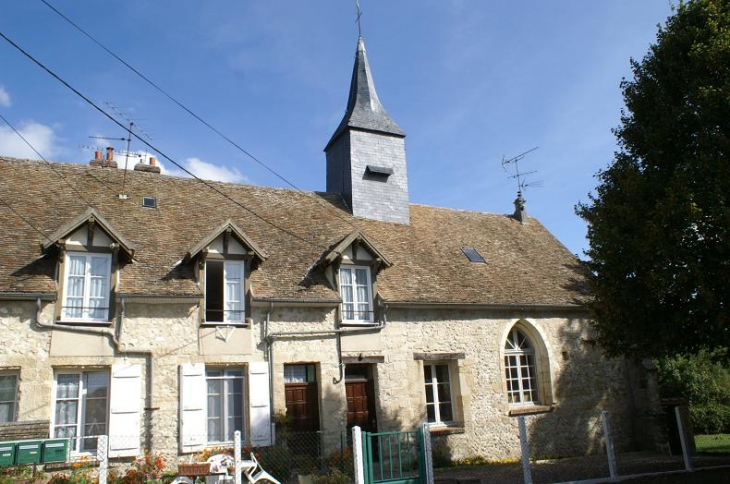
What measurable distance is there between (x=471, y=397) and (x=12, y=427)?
9743 mm

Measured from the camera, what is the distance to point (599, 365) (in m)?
17.2

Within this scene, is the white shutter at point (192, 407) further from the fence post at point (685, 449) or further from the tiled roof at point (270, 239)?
the fence post at point (685, 449)

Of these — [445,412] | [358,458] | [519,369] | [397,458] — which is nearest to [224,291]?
[397,458]

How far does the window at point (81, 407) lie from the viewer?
1177 centimetres

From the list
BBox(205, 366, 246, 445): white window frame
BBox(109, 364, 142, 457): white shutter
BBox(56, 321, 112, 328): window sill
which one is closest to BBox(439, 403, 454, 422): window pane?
BBox(205, 366, 246, 445): white window frame

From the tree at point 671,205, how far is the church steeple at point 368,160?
7.34 m

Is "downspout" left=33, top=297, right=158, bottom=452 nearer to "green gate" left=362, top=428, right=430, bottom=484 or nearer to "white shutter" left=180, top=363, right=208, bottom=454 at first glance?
"white shutter" left=180, top=363, right=208, bottom=454

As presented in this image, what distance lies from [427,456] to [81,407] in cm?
677

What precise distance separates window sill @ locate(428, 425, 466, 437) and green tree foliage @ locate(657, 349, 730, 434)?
33.6ft

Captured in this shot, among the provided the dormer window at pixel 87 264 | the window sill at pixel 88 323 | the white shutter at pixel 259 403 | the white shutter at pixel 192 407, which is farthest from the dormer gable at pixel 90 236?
the white shutter at pixel 259 403

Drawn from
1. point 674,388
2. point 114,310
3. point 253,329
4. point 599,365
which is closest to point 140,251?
point 114,310

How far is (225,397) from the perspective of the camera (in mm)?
13086

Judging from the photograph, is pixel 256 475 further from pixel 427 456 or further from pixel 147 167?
pixel 147 167

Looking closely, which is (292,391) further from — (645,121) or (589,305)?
(645,121)
